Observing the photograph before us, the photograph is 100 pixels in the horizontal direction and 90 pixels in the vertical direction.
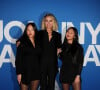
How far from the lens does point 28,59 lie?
11.6ft

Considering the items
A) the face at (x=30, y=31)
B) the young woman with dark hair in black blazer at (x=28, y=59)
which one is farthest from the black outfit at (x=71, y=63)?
the face at (x=30, y=31)

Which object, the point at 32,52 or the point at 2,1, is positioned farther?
the point at 2,1

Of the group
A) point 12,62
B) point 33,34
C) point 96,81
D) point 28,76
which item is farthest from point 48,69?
point 96,81

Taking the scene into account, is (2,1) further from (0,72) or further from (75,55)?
(75,55)

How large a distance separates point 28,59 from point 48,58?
29 cm

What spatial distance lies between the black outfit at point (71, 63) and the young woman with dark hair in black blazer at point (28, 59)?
0.36 m

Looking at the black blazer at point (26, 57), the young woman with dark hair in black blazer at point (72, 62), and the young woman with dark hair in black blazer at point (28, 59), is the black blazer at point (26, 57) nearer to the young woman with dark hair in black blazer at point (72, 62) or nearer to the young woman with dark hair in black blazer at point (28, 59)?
the young woman with dark hair in black blazer at point (28, 59)

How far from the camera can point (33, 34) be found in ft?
11.7

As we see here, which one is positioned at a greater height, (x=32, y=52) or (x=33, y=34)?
(x=33, y=34)

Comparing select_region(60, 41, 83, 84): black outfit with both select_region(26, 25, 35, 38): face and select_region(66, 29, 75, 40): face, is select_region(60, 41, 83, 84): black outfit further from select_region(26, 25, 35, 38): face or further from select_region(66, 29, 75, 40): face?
select_region(26, 25, 35, 38): face

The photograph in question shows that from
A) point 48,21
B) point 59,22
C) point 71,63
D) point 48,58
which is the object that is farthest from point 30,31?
point 59,22

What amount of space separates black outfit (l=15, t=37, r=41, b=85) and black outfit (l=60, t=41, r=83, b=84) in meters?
0.36

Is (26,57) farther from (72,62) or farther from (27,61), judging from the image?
(72,62)

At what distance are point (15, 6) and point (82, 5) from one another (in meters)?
1.15
